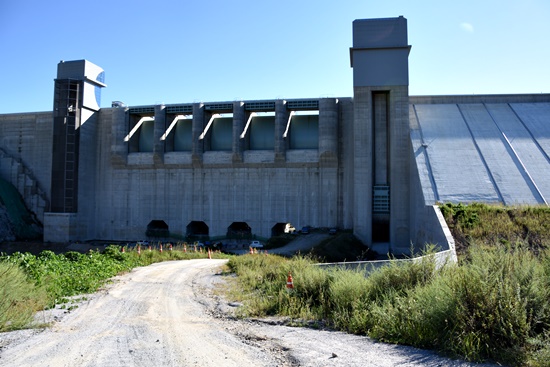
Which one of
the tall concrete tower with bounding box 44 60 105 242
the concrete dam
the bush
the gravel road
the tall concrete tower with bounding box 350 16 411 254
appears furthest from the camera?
the tall concrete tower with bounding box 44 60 105 242

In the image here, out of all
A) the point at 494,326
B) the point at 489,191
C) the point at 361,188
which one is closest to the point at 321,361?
the point at 494,326

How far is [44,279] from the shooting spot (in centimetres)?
1363

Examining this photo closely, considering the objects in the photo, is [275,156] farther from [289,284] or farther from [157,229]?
[289,284]

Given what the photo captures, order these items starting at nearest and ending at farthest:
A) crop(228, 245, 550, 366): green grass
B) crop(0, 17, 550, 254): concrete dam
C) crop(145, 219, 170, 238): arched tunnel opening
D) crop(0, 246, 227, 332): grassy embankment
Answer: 1. crop(228, 245, 550, 366): green grass
2. crop(0, 246, 227, 332): grassy embankment
3. crop(0, 17, 550, 254): concrete dam
4. crop(145, 219, 170, 238): arched tunnel opening

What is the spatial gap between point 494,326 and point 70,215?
44.4 metres

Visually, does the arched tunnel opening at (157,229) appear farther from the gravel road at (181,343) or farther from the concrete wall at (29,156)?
the gravel road at (181,343)

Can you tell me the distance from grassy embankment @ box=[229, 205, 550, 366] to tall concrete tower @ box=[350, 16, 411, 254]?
80.7 feet

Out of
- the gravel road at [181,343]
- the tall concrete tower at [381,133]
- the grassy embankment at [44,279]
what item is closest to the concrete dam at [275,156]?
the tall concrete tower at [381,133]

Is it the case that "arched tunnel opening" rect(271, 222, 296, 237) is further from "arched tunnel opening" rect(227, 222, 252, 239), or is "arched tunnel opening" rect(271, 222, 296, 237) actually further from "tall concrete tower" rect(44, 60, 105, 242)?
"tall concrete tower" rect(44, 60, 105, 242)

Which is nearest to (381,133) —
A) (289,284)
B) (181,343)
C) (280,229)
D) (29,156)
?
(280,229)

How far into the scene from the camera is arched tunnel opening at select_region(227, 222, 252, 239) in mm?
43156

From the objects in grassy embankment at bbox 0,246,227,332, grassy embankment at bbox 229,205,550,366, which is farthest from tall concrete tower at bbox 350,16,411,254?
grassy embankment at bbox 229,205,550,366

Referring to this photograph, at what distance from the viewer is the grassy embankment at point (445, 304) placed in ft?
22.4

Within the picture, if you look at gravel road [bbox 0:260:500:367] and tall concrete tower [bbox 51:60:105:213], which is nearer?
gravel road [bbox 0:260:500:367]
